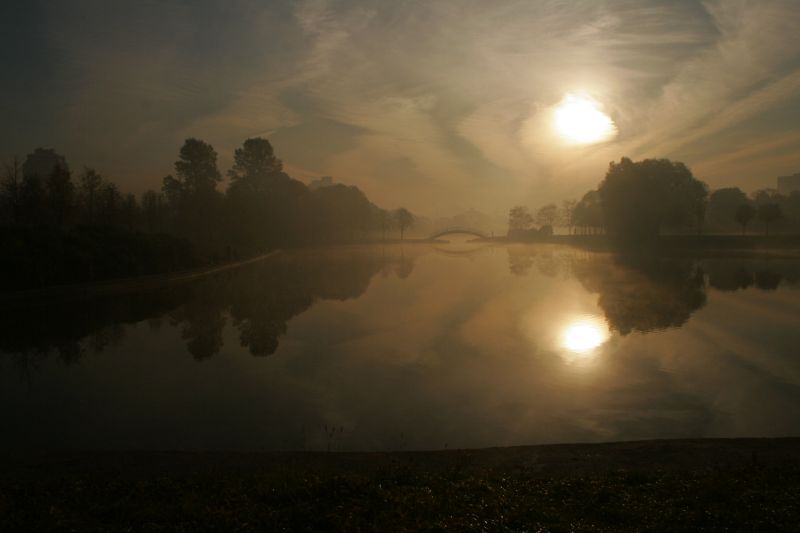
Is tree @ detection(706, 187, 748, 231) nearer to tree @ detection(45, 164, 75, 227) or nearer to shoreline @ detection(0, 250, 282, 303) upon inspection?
shoreline @ detection(0, 250, 282, 303)

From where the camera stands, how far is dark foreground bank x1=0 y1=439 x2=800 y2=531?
745 cm

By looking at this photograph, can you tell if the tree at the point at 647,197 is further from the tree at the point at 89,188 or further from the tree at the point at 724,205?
the tree at the point at 89,188

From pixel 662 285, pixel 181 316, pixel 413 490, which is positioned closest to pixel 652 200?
pixel 662 285

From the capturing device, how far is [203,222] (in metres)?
77.8

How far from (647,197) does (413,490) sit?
341ft

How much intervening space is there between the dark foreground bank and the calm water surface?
5.69 ft

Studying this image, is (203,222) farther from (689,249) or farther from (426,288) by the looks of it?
(689,249)

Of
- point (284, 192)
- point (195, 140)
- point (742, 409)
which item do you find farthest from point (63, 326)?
point (284, 192)

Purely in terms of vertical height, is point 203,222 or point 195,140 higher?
point 195,140

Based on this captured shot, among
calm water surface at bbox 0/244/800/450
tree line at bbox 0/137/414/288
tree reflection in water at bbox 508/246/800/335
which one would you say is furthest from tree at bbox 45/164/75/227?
tree reflection in water at bbox 508/246/800/335

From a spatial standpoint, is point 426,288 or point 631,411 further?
point 426,288

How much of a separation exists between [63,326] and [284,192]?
9631 cm

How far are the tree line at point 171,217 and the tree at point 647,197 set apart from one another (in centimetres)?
7148

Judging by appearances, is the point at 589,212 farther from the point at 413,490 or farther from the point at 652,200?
the point at 413,490
